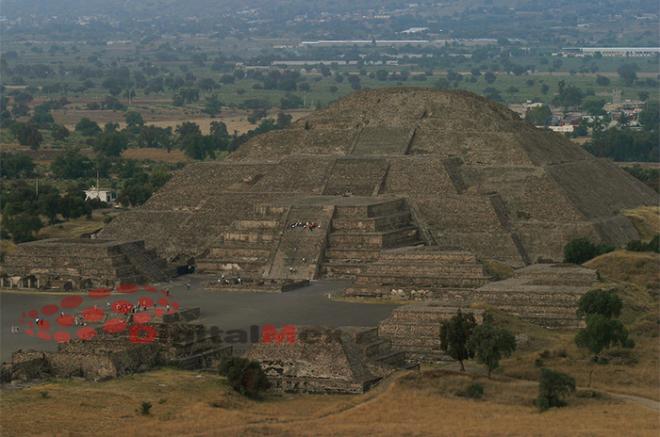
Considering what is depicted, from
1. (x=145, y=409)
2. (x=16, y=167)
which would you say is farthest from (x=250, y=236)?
(x=16, y=167)

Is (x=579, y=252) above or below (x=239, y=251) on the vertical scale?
above

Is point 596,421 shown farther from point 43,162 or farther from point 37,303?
point 43,162

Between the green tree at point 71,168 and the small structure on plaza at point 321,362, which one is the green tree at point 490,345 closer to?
the small structure on plaza at point 321,362

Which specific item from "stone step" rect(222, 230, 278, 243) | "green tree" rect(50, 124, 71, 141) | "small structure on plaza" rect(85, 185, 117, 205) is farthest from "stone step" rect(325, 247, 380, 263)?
"green tree" rect(50, 124, 71, 141)

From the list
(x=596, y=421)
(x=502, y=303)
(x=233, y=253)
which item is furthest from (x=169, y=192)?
(x=596, y=421)

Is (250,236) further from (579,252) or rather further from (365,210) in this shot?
(579,252)

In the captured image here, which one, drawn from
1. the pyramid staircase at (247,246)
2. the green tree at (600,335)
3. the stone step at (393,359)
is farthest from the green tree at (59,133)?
the green tree at (600,335)

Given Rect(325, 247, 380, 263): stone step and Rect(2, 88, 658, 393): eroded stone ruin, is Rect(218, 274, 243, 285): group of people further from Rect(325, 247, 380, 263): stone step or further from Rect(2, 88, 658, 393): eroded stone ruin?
Rect(325, 247, 380, 263): stone step
